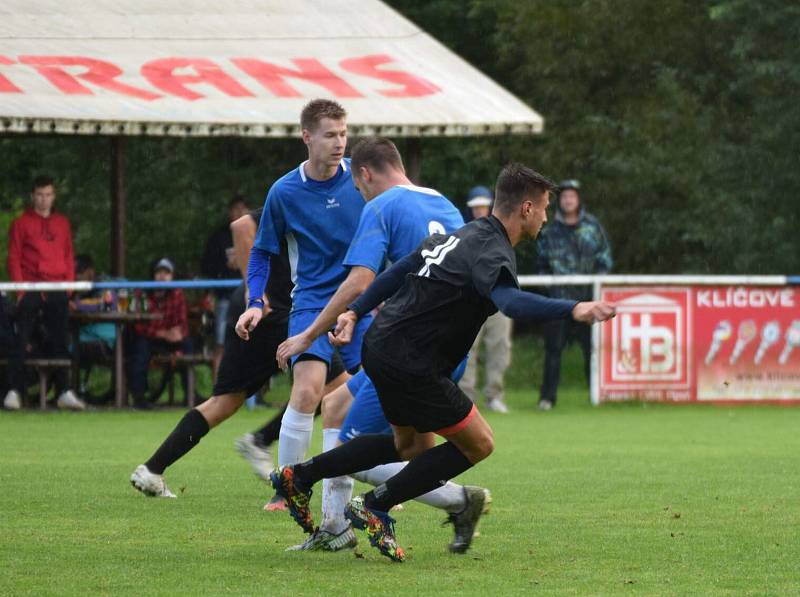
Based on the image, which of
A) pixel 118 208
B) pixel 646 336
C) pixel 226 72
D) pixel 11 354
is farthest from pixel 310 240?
pixel 118 208

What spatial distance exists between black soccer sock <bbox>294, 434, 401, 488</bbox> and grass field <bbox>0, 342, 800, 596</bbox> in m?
0.34

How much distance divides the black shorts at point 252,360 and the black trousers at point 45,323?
7.42 metres

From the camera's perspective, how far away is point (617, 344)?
1783 cm

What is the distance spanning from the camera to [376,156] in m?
8.12

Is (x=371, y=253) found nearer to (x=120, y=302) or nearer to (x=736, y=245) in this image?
(x=120, y=302)

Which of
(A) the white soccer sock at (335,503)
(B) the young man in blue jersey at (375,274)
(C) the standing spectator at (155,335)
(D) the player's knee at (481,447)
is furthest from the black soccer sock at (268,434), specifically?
(C) the standing spectator at (155,335)

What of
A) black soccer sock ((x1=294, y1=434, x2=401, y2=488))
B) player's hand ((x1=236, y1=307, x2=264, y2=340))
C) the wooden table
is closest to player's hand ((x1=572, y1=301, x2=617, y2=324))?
black soccer sock ((x1=294, y1=434, x2=401, y2=488))

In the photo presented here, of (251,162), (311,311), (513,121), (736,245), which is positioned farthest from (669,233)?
(311,311)

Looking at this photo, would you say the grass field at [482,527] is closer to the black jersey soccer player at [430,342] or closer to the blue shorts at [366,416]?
the black jersey soccer player at [430,342]

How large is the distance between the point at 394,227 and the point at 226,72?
11.8 metres

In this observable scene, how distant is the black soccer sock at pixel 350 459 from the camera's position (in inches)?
295

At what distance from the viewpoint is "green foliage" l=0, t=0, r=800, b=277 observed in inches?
1117

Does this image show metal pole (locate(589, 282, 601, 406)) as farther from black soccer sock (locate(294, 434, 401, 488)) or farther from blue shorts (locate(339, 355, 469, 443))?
black soccer sock (locate(294, 434, 401, 488))

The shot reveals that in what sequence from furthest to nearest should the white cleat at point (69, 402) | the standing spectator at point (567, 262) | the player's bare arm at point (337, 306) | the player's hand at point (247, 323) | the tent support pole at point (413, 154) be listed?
the tent support pole at point (413, 154)
the standing spectator at point (567, 262)
the white cleat at point (69, 402)
the player's hand at point (247, 323)
the player's bare arm at point (337, 306)
